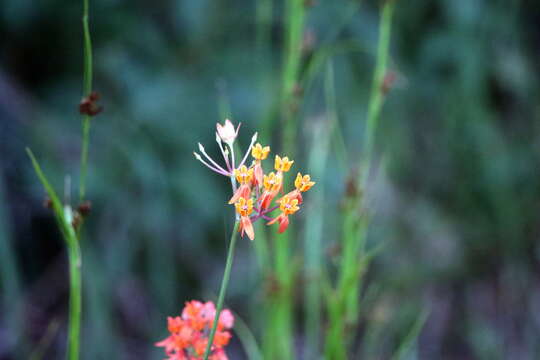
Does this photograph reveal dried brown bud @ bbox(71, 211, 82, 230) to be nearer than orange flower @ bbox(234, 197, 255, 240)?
No

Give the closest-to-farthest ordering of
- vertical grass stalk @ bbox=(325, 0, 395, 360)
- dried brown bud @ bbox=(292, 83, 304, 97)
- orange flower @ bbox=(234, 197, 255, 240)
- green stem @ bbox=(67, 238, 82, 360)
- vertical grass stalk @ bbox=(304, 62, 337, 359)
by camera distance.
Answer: orange flower @ bbox=(234, 197, 255, 240) → green stem @ bbox=(67, 238, 82, 360) → vertical grass stalk @ bbox=(325, 0, 395, 360) → dried brown bud @ bbox=(292, 83, 304, 97) → vertical grass stalk @ bbox=(304, 62, 337, 359)

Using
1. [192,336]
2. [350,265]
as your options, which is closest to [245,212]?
[192,336]

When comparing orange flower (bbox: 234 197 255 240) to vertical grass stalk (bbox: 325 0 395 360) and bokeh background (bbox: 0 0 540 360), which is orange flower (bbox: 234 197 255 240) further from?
bokeh background (bbox: 0 0 540 360)

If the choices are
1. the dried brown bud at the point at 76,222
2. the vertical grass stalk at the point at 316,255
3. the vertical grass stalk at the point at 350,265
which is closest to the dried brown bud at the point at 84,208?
the dried brown bud at the point at 76,222

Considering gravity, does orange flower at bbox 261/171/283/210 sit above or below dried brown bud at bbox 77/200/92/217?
below

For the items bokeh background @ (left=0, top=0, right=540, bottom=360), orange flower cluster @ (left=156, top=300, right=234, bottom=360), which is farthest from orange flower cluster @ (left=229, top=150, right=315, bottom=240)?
bokeh background @ (left=0, top=0, right=540, bottom=360)

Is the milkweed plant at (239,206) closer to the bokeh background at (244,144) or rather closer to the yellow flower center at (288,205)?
the yellow flower center at (288,205)

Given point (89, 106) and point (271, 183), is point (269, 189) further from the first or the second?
point (89, 106)

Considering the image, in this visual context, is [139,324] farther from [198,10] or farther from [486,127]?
[486,127]

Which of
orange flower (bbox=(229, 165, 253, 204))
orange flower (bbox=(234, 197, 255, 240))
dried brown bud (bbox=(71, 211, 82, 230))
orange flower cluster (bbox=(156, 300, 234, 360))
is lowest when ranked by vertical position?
orange flower cluster (bbox=(156, 300, 234, 360))
